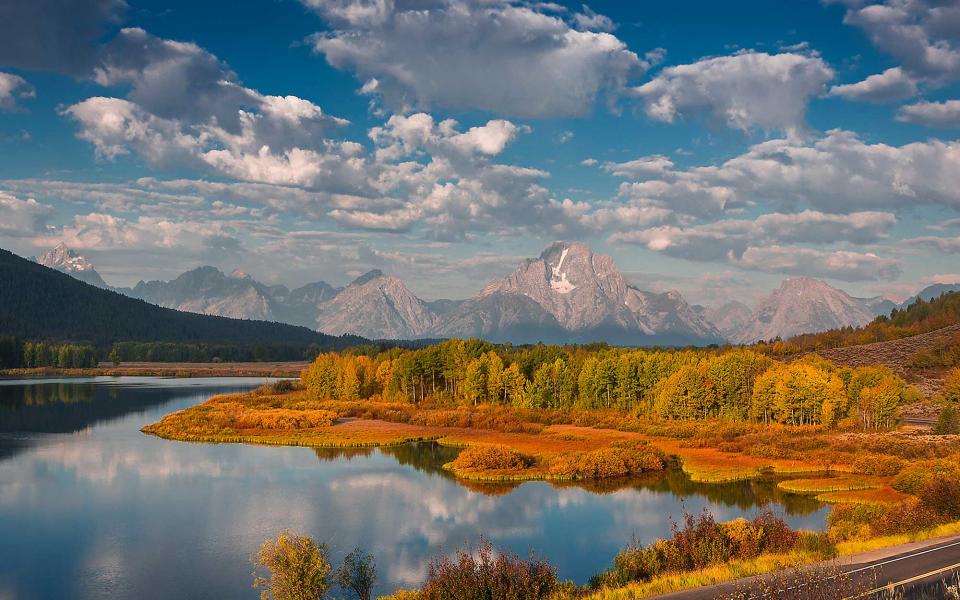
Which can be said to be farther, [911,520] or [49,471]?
[49,471]

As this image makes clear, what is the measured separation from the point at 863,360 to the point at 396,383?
341 feet

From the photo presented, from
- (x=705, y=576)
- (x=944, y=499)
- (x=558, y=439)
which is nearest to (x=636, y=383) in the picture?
(x=558, y=439)

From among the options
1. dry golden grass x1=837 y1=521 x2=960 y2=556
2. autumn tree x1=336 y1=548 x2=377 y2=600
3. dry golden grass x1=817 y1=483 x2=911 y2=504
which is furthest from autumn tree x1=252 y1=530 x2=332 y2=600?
dry golden grass x1=817 y1=483 x2=911 y2=504

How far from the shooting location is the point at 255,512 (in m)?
58.1

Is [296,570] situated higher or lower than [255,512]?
higher

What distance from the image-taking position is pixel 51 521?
5569 cm

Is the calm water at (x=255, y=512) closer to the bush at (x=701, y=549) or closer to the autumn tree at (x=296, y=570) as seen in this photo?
the autumn tree at (x=296, y=570)

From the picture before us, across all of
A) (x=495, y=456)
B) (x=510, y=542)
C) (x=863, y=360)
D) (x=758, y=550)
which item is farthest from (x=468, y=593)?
(x=863, y=360)

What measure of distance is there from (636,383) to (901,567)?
97.6 meters

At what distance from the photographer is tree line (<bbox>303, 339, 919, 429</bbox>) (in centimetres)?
10875

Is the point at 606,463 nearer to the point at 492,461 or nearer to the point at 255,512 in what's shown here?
the point at 492,461

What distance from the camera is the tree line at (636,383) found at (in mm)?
108750

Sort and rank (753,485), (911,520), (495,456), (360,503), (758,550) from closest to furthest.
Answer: (758,550) < (911,520) < (360,503) < (753,485) < (495,456)

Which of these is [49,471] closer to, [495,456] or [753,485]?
[495,456]
